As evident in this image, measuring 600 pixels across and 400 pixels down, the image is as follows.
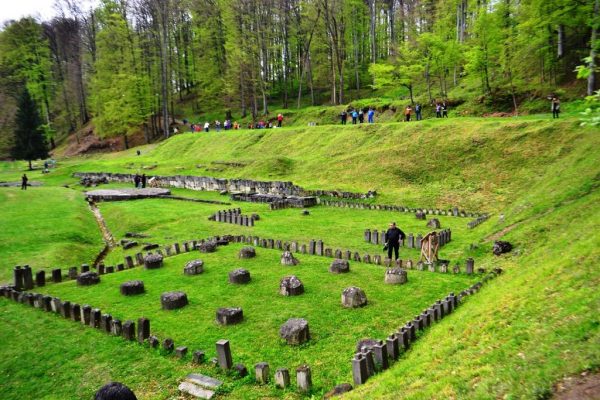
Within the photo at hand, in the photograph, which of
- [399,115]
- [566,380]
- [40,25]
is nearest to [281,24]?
[399,115]

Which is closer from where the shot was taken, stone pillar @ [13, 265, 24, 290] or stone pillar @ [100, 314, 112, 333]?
stone pillar @ [100, 314, 112, 333]

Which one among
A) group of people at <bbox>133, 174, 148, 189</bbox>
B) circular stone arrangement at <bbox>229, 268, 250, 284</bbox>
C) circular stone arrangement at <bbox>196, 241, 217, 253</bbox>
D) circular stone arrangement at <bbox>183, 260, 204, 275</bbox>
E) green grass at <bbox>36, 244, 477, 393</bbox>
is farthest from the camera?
group of people at <bbox>133, 174, 148, 189</bbox>

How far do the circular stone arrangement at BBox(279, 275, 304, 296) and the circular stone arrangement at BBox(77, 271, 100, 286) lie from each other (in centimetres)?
742

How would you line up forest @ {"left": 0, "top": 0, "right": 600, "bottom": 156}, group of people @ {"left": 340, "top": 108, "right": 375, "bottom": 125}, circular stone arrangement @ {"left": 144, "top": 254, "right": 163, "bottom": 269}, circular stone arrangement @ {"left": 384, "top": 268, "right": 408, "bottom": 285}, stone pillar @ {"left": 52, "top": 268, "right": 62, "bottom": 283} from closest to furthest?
circular stone arrangement @ {"left": 384, "top": 268, "right": 408, "bottom": 285}, stone pillar @ {"left": 52, "top": 268, "right": 62, "bottom": 283}, circular stone arrangement @ {"left": 144, "top": 254, "right": 163, "bottom": 269}, group of people @ {"left": 340, "top": 108, "right": 375, "bottom": 125}, forest @ {"left": 0, "top": 0, "right": 600, "bottom": 156}

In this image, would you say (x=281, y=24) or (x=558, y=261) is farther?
(x=281, y=24)

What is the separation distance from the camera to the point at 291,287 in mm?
Result: 13430

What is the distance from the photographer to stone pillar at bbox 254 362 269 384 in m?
9.08

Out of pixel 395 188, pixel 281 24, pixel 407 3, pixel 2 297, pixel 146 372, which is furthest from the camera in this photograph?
pixel 407 3

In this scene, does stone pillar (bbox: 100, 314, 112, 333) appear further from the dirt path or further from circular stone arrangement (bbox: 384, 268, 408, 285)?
the dirt path

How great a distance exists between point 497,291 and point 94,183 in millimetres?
42161

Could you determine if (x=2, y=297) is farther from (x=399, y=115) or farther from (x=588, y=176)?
(x=399, y=115)

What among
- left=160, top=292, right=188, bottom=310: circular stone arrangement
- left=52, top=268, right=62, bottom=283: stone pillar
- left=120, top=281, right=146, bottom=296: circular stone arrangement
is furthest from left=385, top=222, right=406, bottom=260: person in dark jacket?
left=52, top=268, right=62, bottom=283: stone pillar

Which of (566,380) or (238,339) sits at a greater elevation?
(566,380)

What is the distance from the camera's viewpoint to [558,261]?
10289 millimetres
